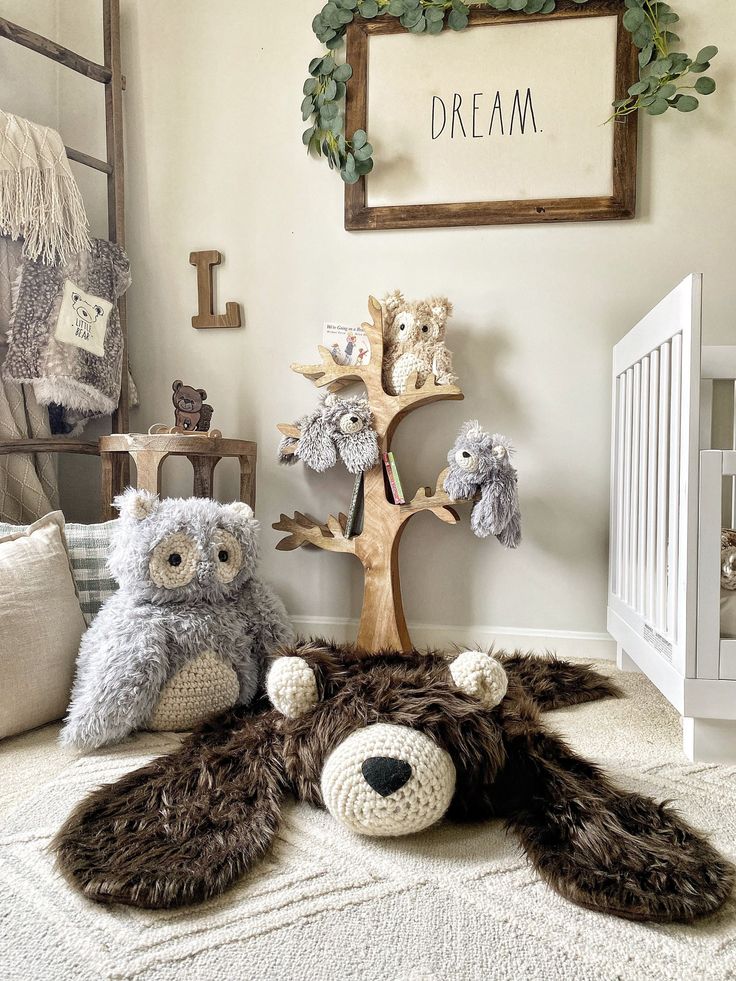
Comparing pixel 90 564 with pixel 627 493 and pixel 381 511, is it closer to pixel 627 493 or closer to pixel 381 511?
pixel 381 511

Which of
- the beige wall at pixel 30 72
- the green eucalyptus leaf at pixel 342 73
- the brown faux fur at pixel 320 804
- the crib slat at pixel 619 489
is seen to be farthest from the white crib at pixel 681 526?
the beige wall at pixel 30 72

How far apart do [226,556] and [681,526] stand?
2.63 feet

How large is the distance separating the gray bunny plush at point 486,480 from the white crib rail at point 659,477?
26 cm

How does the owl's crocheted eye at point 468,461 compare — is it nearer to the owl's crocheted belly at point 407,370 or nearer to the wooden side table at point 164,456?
the owl's crocheted belly at point 407,370

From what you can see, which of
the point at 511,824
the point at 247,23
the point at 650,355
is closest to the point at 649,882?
the point at 511,824

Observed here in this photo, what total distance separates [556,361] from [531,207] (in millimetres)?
396

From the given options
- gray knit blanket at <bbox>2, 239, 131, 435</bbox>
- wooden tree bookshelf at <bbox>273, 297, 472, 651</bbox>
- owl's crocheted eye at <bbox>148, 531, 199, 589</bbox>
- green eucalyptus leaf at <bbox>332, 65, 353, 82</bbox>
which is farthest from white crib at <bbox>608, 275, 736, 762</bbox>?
gray knit blanket at <bbox>2, 239, 131, 435</bbox>

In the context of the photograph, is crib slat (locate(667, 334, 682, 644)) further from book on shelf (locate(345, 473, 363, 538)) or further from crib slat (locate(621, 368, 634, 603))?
book on shelf (locate(345, 473, 363, 538))

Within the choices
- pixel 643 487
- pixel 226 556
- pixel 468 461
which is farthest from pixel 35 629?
pixel 643 487

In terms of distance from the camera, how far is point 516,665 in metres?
1.68

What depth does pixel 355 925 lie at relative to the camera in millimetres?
728

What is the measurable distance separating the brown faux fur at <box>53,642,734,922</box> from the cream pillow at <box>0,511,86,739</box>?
289 millimetres

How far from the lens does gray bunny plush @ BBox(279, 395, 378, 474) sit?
5.66ft

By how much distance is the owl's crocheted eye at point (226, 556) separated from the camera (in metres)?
1.33
